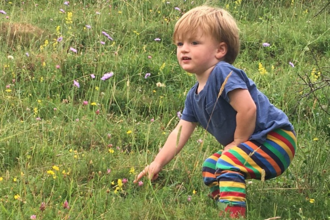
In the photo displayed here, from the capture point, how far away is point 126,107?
4.47m

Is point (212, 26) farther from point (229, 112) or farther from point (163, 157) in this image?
point (163, 157)

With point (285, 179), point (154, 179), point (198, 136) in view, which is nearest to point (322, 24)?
point (198, 136)

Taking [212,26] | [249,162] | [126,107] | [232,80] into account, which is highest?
[212,26]

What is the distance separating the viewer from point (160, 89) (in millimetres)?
4926

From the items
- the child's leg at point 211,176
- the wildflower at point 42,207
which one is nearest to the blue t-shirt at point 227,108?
the child's leg at point 211,176

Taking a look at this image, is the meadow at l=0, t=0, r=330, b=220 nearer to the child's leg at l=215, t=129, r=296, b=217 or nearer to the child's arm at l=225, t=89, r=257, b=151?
the child's leg at l=215, t=129, r=296, b=217

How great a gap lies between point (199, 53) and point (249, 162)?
62 cm

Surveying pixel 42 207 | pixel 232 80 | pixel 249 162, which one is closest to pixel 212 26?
pixel 232 80

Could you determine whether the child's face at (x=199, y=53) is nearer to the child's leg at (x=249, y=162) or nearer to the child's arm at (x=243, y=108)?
the child's arm at (x=243, y=108)

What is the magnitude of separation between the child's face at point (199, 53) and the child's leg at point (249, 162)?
0.46 m

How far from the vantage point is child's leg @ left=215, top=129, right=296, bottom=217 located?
9.64 ft

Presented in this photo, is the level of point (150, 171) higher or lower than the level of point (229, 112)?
lower

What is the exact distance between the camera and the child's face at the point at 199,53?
10.2ft

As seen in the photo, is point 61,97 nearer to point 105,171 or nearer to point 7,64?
point 7,64
